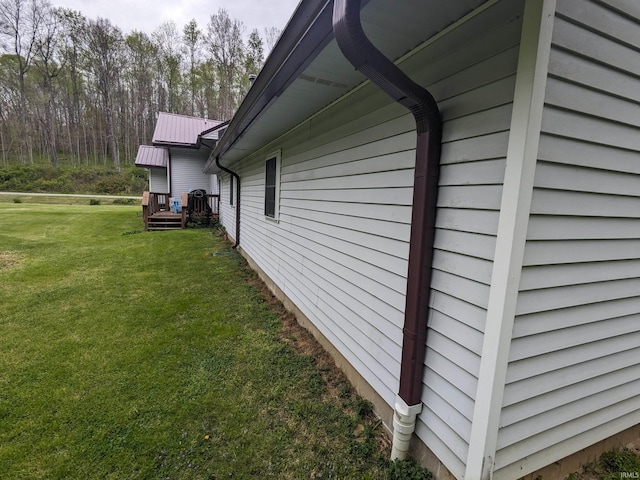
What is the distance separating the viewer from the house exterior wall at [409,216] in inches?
55.9

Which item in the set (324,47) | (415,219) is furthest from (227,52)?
(415,219)

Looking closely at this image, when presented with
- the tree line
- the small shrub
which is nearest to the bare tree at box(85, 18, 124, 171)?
the tree line

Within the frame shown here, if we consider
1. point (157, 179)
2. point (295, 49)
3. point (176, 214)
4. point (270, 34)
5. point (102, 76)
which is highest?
point (270, 34)

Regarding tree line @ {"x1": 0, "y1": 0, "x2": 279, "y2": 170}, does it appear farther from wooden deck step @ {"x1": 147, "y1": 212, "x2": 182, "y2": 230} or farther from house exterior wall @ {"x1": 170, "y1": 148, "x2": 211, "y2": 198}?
wooden deck step @ {"x1": 147, "y1": 212, "x2": 182, "y2": 230}

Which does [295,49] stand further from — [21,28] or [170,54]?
[21,28]

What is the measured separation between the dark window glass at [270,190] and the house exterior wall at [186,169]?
1014cm

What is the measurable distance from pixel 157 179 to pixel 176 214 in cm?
567

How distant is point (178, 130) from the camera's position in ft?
48.4

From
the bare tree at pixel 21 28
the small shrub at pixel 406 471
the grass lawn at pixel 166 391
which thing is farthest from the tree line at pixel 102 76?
the small shrub at pixel 406 471

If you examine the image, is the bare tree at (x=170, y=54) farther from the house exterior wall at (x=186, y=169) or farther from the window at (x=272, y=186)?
the window at (x=272, y=186)

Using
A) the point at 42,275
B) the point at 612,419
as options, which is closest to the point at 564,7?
the point at 612,419

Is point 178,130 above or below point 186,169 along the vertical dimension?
above

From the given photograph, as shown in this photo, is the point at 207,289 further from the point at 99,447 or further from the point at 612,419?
the point at 612,419

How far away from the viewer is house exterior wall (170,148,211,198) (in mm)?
14133
